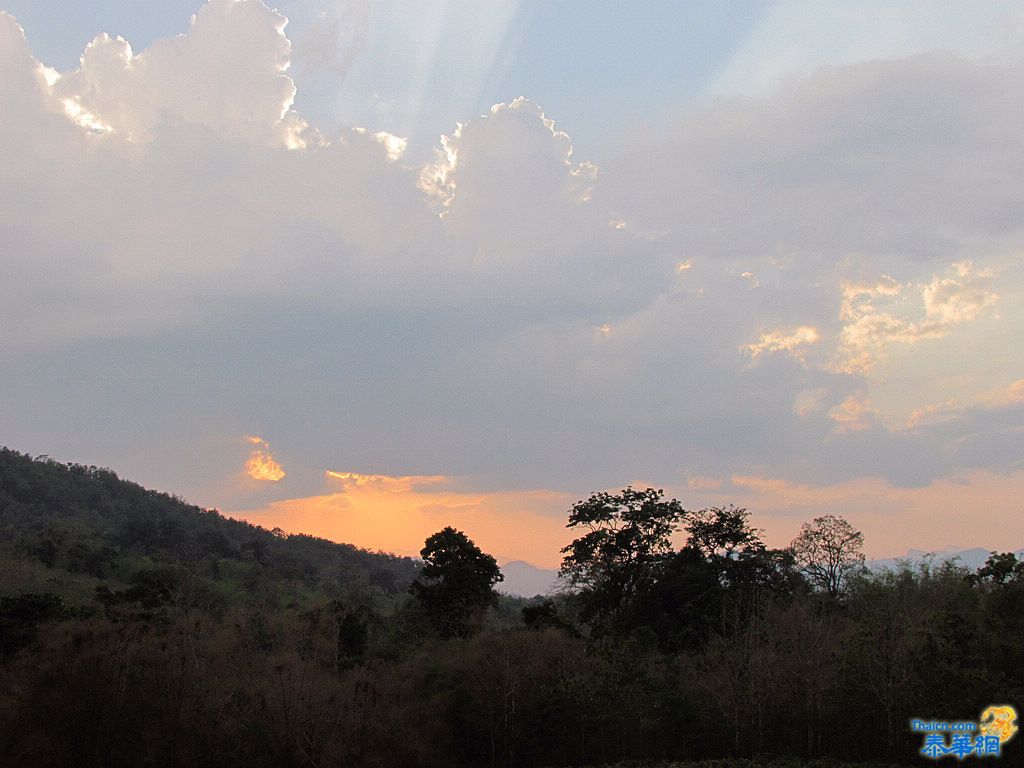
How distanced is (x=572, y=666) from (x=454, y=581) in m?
14.0

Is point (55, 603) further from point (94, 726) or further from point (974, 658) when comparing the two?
point (974, 658)

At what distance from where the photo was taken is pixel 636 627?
163 ft

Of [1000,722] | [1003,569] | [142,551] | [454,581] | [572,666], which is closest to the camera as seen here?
[1000,722]

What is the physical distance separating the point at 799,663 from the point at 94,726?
29.0 meters

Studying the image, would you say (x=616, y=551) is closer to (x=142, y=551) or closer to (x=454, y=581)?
(x=454, y=581)

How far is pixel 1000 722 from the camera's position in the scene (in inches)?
1214

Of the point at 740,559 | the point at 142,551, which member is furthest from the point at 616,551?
the point at 142,551

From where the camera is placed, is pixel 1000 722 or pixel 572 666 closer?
pixel 1000 722

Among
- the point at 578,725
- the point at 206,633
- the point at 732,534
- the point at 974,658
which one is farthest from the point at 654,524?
the point at 206,633

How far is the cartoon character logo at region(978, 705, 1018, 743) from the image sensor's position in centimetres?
3031

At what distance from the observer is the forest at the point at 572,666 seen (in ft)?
109

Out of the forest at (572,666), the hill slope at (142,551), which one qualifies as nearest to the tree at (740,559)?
the forest at (572,666)

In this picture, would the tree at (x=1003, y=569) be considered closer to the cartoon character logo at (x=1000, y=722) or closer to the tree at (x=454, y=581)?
the cartoon character logo at (x=1000, y=722)

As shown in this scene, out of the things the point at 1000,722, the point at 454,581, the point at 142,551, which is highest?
the point at 142,551
